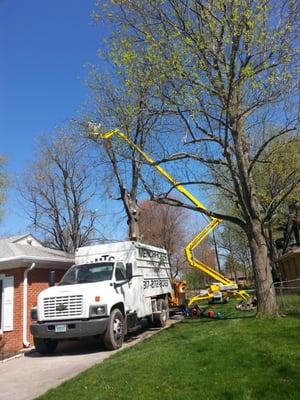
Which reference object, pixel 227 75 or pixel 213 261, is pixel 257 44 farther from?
pixel 213 261

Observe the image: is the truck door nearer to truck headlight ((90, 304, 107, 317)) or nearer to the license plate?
truck headlight ((90, 304, 107, 317))

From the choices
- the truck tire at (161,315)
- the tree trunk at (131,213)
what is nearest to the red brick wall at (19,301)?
the truck tire at (161,315)

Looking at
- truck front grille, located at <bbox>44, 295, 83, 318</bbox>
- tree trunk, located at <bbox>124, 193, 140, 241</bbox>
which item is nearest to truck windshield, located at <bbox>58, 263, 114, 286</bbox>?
truck front grille, located at <bbox>44, 295, 83, 318</bbox>

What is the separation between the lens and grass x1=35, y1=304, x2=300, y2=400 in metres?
6.73

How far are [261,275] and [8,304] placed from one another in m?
8.54

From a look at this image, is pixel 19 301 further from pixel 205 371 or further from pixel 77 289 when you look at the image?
pixel 205 371

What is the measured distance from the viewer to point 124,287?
14141mm

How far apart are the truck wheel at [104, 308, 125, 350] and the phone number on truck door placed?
3.23 meters

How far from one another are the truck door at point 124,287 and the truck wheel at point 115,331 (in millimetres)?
791

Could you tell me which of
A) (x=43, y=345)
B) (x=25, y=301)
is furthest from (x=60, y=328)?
(x=25, y=301)

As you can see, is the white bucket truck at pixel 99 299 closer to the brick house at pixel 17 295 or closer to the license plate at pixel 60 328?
the license plate at pixel 60 328

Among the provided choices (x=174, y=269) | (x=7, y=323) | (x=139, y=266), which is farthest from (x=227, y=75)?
(x=174, y=269)

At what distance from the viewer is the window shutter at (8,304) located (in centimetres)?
1622

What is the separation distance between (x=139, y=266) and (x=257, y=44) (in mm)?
7743
